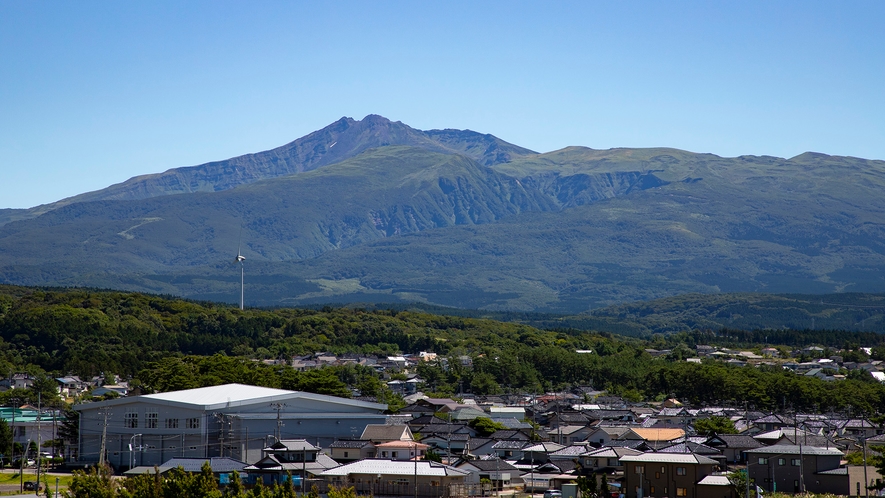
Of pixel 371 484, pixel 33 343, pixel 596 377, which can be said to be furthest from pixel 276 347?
pixel 371 484

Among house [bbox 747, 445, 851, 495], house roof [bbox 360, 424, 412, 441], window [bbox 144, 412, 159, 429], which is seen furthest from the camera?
window [bbox 144, 412, 159, 429]

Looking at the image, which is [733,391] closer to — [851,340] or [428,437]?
[428,437]

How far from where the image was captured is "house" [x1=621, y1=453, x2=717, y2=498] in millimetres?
43938

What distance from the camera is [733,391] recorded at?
8425 centimetres

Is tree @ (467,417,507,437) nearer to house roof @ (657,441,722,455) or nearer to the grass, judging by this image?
house roof @ (657,441,722,455)

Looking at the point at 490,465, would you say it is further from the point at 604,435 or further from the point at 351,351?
the point at 351,351

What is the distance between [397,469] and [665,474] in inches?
386

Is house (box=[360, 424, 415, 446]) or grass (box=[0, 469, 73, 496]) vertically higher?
house (box=[360, 424, 415, 446])

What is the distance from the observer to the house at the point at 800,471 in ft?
147

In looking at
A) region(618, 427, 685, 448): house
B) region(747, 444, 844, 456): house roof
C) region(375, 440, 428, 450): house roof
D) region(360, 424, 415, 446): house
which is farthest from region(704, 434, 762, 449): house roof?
region(360, 424, 415, 446): house

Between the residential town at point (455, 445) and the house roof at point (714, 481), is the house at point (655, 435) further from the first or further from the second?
the house roof at point (714, 481)

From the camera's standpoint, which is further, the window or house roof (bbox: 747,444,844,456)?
the window

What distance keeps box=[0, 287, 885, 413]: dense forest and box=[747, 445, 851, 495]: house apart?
27328 millimetres

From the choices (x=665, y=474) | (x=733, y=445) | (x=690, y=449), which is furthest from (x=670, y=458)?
(x=733, y=445)
